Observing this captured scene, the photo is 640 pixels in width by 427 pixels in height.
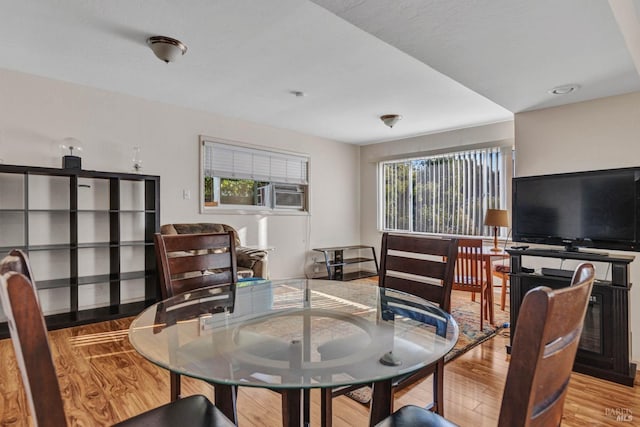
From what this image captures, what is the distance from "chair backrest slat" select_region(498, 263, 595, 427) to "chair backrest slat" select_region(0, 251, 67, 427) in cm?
82

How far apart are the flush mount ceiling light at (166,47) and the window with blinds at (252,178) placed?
1.80 metres

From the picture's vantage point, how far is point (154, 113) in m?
3.89

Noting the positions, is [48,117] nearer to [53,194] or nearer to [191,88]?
[53,194]

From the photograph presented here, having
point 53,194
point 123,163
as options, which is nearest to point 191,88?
point 123,163

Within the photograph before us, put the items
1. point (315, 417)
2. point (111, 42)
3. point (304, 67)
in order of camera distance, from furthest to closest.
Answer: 1. point (304, 67)
2. point (111, 42)
3. point (315, 417)

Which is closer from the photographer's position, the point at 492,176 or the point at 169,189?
the point at 169,189

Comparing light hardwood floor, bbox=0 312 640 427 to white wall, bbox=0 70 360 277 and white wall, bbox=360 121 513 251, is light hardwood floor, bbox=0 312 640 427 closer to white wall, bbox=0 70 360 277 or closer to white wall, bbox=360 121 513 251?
white wall, bbox=0 70 360 277

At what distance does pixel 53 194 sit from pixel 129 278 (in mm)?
1067

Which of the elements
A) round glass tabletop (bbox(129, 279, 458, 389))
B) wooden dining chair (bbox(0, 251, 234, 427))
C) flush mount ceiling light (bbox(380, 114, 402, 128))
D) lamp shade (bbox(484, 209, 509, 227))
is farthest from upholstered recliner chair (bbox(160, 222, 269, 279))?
wooden dining chair (bbox(0, 251, 234, 427))

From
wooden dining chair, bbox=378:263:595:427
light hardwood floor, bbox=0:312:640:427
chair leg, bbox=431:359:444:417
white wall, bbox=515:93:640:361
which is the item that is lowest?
light hardwood floor, bbox=0:312:640:427

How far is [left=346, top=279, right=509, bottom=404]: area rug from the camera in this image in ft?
7.44

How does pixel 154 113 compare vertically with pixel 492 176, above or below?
above

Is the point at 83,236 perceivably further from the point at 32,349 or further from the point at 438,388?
the point at 438,388

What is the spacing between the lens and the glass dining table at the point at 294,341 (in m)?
0.99
